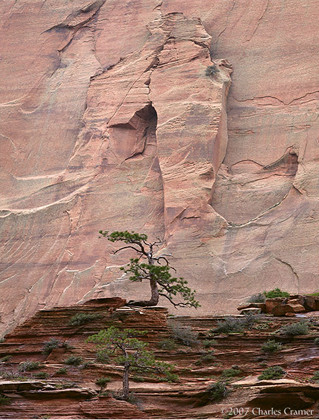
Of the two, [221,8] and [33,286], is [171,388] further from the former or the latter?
[221,8]

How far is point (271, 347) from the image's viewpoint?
77.5 ft

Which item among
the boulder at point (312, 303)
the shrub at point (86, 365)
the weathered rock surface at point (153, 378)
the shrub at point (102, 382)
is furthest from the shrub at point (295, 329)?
the shrub at point (86, 365)

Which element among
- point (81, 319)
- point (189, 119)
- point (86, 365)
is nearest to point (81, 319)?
point (81, 319)

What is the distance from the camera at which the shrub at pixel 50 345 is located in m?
25.4

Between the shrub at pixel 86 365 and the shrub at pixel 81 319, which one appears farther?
the shrub at pixel 81 319

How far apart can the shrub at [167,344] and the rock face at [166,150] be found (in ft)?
37.4

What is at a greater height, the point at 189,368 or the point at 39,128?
the point at 189,368

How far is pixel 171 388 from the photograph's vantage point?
22.1 metres

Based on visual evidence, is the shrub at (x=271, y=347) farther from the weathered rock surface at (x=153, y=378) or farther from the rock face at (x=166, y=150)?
the rock face at (x=166, y=150)

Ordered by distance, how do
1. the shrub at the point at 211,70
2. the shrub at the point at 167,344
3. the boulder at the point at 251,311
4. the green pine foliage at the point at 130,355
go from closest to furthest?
the green pine foliage at the point at 130,355 → the shrub at the point at 167,344 → the boulder at the point at 251,311 → the shrub at the point at 211,70

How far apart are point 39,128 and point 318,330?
89.0 feet

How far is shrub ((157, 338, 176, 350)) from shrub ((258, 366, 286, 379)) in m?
3.56

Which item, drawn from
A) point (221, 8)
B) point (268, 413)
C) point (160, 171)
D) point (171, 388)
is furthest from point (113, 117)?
point (268, 413)

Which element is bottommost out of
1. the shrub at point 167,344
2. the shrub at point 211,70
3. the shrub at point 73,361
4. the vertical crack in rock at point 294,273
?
the vertical crack in rock at point 294,273
